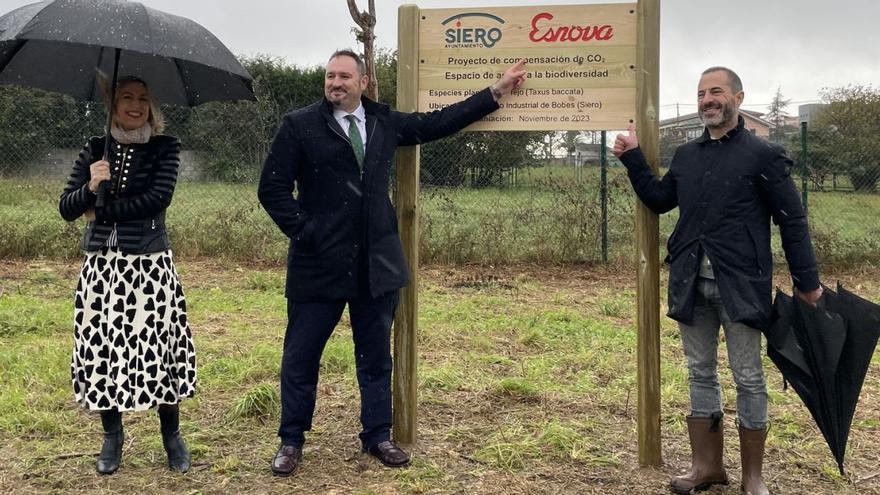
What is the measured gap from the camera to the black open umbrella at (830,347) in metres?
3.39

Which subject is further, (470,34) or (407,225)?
(407,225)

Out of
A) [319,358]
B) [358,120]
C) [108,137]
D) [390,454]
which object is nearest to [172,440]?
[319,358]

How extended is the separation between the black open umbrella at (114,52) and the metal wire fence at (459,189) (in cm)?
657

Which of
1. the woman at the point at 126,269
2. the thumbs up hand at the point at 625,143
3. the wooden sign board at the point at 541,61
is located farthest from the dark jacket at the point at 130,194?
the thumbs up hand at the point at 625,143

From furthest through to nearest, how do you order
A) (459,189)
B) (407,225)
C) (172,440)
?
(459,189), (407,225), (172,440)

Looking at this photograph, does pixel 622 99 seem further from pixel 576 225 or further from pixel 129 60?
pixel 576 225

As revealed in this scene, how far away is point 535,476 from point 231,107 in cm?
909

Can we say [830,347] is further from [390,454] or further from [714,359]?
[390,454]

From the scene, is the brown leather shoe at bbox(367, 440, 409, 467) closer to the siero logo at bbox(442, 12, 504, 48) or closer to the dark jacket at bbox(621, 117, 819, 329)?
the dark jacket at bbox(621, 117, 819, 329)

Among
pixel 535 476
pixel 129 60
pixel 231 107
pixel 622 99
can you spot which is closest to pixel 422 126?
pixel 622 99

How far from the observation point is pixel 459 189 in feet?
35.6

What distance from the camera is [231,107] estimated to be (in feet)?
38.2

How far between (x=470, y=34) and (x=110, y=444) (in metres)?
2.69

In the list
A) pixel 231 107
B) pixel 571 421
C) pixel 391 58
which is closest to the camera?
pixel 571 421
